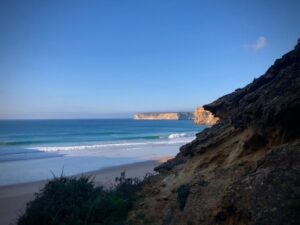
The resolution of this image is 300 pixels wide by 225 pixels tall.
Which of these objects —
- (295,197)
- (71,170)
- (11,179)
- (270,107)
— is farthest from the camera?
(71,170)

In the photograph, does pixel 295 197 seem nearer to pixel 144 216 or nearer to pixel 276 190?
pixel 276 190

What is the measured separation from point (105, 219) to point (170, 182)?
2.30 meters

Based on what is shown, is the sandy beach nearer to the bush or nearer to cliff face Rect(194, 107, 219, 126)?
the bush

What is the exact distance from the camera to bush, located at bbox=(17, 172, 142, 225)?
22.8 feet

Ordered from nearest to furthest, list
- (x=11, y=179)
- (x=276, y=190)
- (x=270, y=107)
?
(x=276, y=190) < (x=270, y=107) < (x=11, y=179)

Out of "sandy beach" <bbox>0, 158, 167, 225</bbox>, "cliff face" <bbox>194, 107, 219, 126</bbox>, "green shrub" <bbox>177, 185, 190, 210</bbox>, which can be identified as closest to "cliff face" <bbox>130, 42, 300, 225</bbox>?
"green shrub" <bbox>177, 185, 190, 210</bbox>

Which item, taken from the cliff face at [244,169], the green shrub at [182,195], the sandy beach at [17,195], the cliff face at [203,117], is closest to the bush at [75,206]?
the cliff face at [244,169]

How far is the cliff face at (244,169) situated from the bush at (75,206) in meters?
0.53

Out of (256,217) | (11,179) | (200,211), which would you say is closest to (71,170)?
(11,179)

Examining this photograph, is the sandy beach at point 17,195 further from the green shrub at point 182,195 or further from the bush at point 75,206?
the green shrub at point 182,195

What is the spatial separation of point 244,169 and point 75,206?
3.96m

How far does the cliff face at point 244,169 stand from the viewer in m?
4.37

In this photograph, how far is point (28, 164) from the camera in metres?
22.8

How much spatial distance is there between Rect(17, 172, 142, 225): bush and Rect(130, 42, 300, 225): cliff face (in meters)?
0.53
